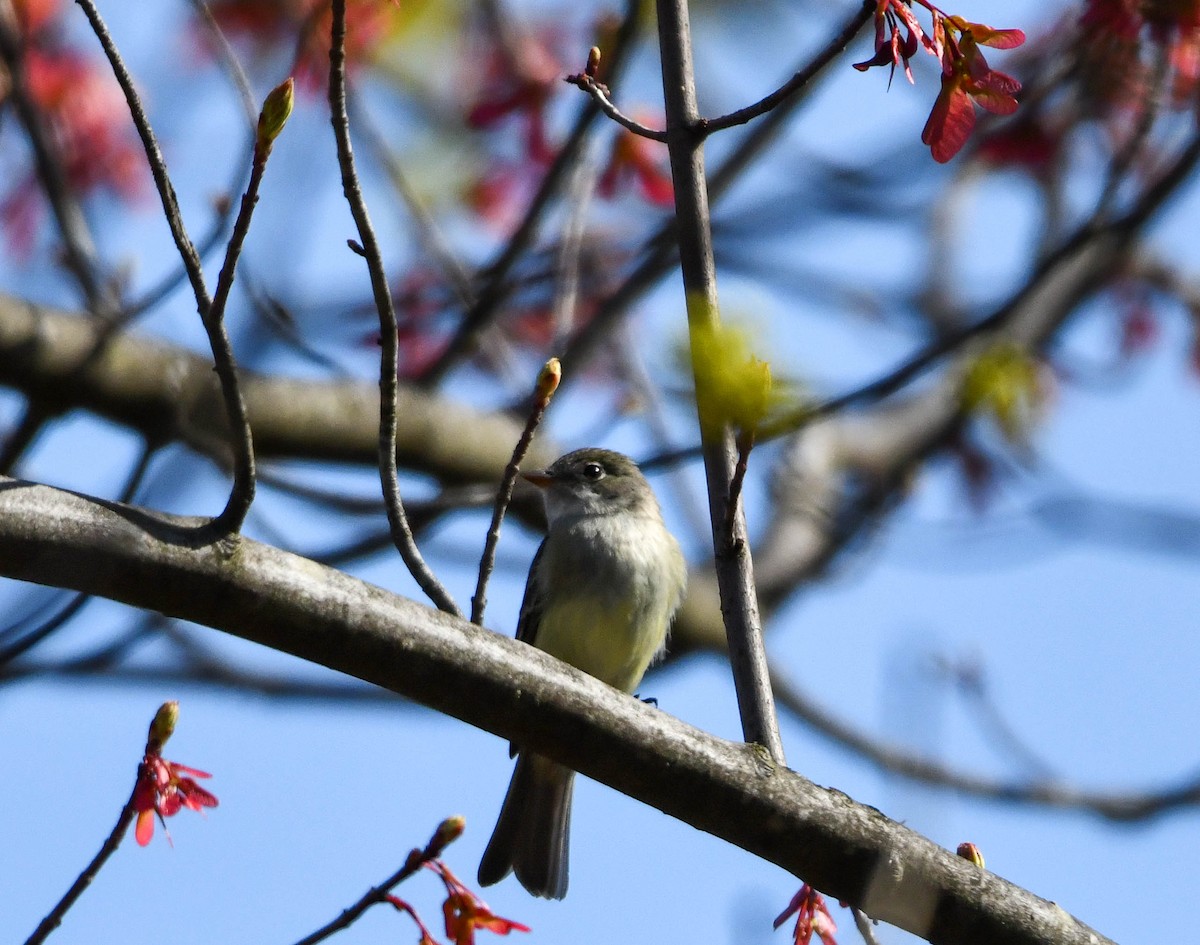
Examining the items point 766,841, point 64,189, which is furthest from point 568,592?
point 766,841

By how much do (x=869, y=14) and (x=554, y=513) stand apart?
3.64 metres

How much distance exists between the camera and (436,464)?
20.1ft

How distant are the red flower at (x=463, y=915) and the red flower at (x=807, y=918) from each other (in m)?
0.58

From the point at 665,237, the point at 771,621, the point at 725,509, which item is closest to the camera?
the point at 725,509

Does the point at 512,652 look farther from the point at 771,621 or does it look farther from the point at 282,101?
the point at 771,621

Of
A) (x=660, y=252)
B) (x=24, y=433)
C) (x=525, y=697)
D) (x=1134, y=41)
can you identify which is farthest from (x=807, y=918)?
(x=24, y=433)

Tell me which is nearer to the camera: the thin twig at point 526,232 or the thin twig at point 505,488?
the thin twig at point 505,488

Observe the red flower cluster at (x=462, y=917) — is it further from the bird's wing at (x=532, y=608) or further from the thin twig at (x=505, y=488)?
the bird's wing at (x=532, y=608)

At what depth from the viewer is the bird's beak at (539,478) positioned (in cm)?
588

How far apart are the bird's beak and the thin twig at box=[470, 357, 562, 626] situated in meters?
2.85

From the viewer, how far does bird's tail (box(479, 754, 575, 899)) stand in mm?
5094

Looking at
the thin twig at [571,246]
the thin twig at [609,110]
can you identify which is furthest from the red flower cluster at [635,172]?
the thin twig at [609,110]

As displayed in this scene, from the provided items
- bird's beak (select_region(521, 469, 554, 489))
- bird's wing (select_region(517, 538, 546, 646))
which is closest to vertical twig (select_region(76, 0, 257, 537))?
bird's wing (select_region(517, 538, 546, 646))

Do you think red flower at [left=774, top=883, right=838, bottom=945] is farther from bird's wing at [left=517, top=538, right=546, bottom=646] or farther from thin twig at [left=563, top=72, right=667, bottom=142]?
bird's wing at [left=517, top=538, right=546, bottom=646]
